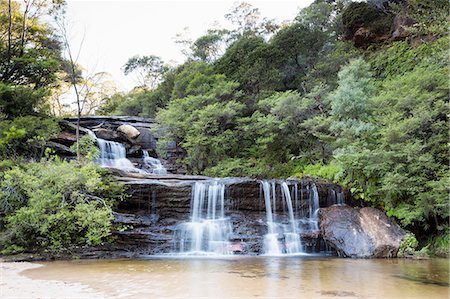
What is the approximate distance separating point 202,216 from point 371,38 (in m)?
17.9

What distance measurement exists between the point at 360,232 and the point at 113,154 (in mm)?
13407

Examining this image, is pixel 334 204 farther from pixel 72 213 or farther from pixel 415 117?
pixel 72 213

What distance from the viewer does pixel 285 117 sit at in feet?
54.0

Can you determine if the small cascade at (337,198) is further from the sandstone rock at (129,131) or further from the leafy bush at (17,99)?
the leafy bush at (17,99)

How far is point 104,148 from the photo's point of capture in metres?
18.5

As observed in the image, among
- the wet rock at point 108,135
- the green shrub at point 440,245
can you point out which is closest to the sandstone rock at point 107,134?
the wet rock at point 108,135

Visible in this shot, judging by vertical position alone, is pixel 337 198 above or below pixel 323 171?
below

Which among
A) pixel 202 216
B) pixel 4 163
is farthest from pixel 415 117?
pixel 4 163

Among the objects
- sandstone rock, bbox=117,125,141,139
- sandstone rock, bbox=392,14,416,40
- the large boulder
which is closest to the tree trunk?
sandstone rock, bbox=117,125,141,139

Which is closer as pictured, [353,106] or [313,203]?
[313,203]

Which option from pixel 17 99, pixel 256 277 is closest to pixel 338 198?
pixel 256 277

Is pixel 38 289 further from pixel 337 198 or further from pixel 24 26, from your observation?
pixel 24 26

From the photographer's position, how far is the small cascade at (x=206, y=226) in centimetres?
1056

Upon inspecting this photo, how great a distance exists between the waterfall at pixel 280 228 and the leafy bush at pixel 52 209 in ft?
16.4
